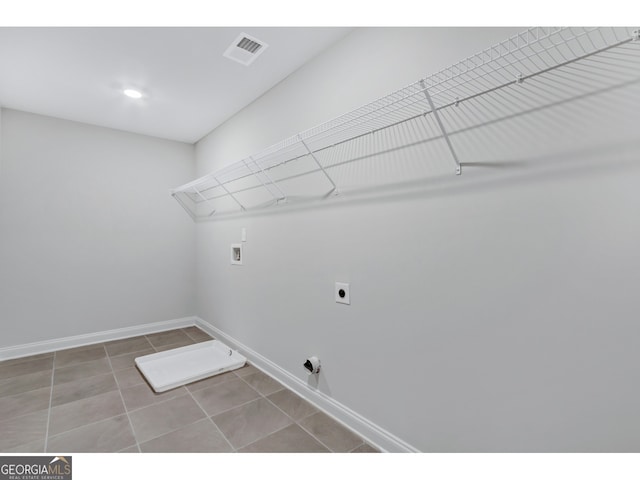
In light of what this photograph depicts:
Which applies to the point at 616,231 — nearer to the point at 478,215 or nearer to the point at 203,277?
the point at 478,215

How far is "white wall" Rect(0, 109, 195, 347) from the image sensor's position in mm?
2936

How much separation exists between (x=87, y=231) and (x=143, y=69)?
6.34 ft

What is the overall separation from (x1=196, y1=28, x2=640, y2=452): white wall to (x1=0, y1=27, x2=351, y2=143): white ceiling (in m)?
0.26

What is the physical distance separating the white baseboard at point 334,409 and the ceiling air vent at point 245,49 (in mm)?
2247

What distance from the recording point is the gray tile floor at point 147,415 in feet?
5.47

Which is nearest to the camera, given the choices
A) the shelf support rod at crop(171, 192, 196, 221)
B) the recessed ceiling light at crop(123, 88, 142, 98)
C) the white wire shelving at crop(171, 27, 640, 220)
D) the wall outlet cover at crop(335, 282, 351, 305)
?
the white wire shelving at crop(171, 27, 640, 220)

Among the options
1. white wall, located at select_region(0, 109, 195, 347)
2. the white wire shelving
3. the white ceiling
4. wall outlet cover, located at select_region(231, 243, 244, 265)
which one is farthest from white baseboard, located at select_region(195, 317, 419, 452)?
the white ceiling

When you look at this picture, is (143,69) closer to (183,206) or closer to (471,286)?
(183,206)

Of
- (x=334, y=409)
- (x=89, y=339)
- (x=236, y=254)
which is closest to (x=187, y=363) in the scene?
(x=236, y=254)

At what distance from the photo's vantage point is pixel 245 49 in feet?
6.68

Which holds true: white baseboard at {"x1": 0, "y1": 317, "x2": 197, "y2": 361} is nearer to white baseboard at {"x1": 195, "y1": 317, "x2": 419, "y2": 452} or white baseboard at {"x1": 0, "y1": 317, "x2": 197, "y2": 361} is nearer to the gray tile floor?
the gray tile floor

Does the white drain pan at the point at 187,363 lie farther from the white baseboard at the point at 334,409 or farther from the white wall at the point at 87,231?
the white wall at the point at 87,231
